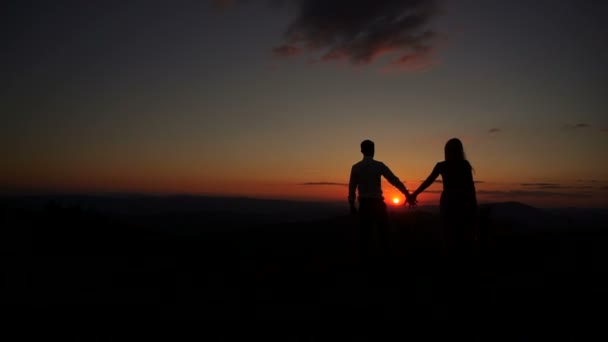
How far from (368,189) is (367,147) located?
3.05 ft

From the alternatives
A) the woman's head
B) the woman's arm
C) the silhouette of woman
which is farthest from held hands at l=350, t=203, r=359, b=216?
the woman's head

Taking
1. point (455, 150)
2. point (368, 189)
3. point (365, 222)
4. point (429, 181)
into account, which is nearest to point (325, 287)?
point (365, 222)

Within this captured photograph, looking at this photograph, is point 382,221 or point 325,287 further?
point 382,221

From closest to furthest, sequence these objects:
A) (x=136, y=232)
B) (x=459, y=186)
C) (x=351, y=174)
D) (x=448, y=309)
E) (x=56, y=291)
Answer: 1. (x=448, y=309)
2. (x=459, y=186)
3. (x=56, y=291)
4. (x=351, y=174)
5. (x=136, y=232)

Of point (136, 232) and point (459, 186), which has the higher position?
point (459, 186)

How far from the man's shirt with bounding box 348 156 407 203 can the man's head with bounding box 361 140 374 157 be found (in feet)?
0.31

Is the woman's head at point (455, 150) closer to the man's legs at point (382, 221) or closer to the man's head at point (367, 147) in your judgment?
the man's head at point (367, 147)

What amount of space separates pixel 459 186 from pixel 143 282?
6.98 m

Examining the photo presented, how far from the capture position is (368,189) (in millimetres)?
8484


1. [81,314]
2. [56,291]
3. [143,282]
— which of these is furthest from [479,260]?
[56,291]

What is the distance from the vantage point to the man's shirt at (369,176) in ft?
27.8

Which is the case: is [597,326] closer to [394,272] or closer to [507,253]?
[394,272]

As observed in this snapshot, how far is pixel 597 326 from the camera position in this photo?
4785 mm

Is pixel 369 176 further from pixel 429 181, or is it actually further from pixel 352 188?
pixel 429 181
